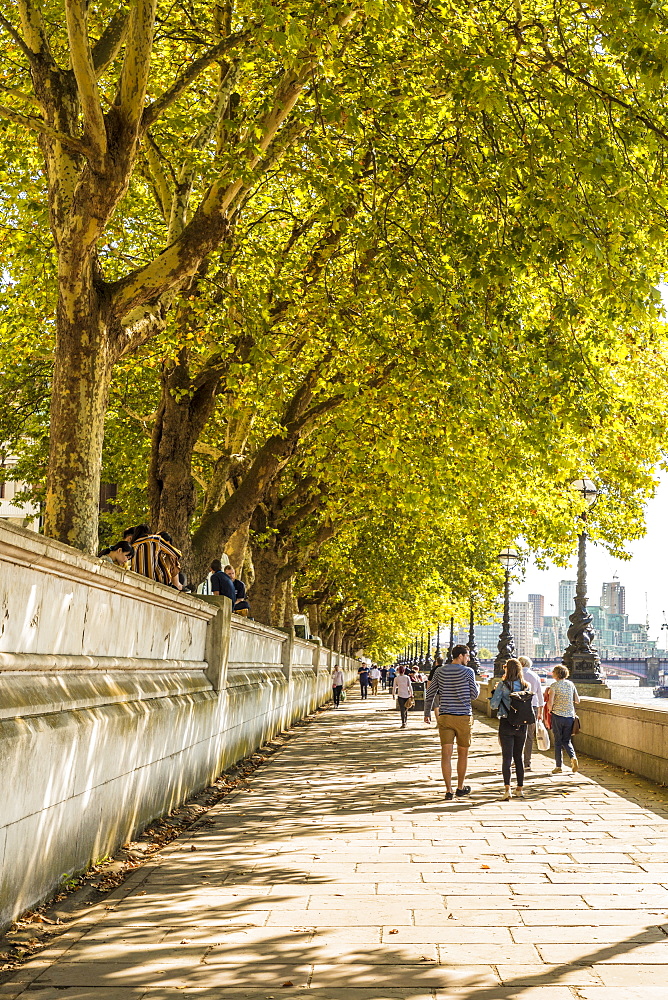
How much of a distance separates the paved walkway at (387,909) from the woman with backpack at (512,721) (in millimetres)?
752

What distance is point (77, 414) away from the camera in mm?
10945

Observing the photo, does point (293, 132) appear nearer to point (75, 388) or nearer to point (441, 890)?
point (75, 388)

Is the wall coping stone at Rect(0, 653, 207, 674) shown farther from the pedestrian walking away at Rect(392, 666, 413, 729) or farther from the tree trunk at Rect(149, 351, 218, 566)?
the pedestrian walking away at Rect(392, 666, 413, 729)

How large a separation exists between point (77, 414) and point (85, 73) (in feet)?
10.5

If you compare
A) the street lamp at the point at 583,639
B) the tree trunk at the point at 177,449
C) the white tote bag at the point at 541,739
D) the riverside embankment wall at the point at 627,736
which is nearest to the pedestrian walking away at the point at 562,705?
the white tote bag at the point at 541,739

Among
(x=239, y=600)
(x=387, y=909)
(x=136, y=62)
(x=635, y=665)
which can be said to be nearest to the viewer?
(x=387, y=909)

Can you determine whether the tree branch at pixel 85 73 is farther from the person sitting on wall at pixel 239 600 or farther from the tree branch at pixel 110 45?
the person sitting on wall at pixel 239 600

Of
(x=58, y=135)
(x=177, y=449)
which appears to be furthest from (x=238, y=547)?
(x=58, y=135)

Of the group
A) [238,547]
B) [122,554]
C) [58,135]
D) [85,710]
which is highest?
[58,135]

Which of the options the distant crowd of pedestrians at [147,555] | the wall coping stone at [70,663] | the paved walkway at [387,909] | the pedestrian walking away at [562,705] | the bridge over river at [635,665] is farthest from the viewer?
the bridge over river at [635,665]

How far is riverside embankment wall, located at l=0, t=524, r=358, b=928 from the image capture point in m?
5.95

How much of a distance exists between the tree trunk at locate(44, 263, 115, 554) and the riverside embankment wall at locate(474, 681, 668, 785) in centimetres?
776

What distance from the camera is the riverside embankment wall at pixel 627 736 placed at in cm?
1423

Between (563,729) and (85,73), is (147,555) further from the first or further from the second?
A: (563,729)
